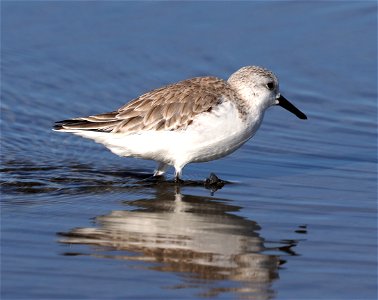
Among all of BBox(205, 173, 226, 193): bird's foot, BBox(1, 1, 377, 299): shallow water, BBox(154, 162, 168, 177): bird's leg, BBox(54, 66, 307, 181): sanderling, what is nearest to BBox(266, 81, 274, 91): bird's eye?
BBox(54, 66, 307, 181): sanderling

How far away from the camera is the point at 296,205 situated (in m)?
9.91

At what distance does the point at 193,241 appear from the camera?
8703 millimetres

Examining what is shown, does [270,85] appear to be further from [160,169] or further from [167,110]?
[160,169]

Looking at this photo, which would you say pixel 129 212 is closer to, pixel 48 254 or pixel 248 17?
pixel 48 254

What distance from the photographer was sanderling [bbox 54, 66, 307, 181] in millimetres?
10391

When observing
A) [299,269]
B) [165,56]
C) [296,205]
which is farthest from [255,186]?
[165,56]

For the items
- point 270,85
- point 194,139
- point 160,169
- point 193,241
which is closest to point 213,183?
point 194,139

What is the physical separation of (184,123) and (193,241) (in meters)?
2.03

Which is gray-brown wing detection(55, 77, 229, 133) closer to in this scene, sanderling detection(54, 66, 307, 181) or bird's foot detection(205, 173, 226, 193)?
sanderling detection(54, 66, 307, 181)

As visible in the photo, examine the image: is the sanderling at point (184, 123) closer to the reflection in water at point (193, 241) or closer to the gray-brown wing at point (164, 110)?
the gray-brown wing at point (164, 110)

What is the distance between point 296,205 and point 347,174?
4.62ft

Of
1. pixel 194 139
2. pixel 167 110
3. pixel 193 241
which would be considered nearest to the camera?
pixel 193 241

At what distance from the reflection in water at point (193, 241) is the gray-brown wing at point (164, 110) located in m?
0.84

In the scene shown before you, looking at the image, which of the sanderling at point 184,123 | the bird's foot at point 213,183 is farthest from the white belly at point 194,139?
the bird's foot at point 213,183
